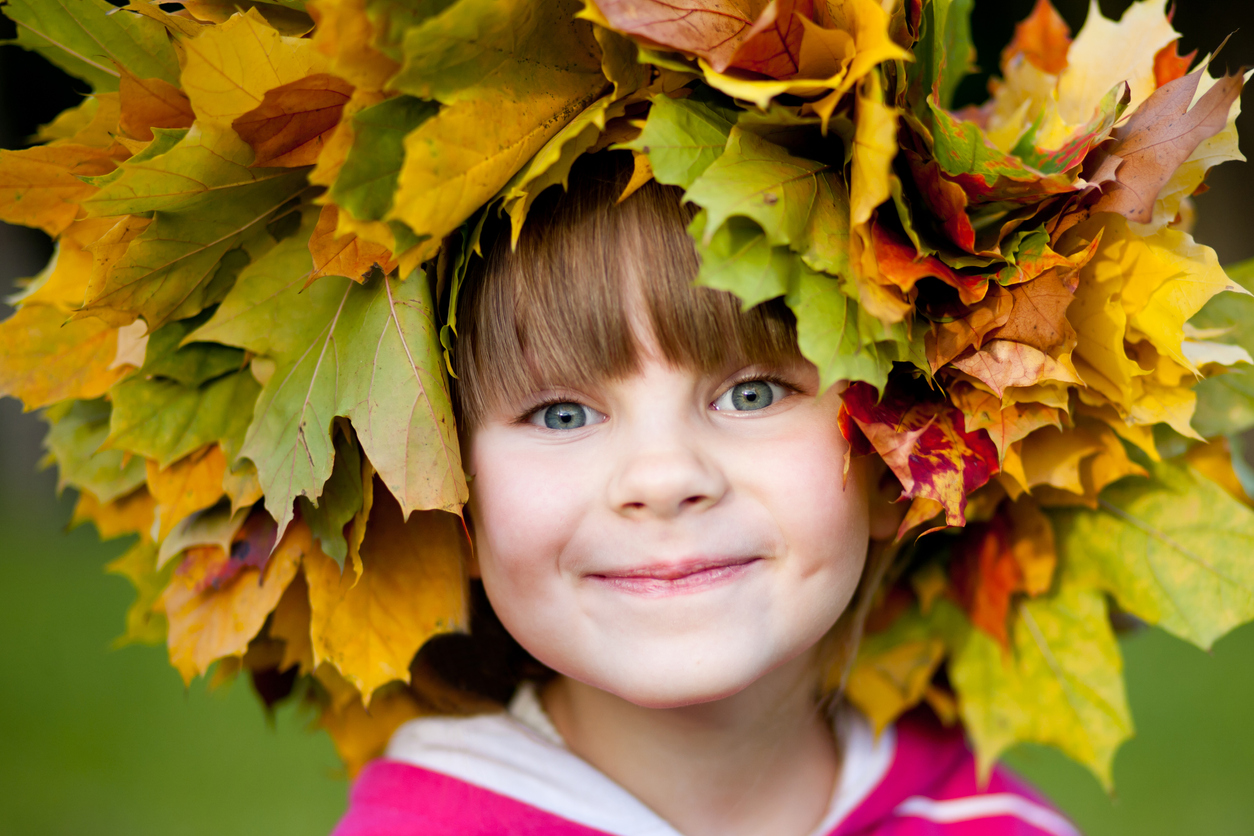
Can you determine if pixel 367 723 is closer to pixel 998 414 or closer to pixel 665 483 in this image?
pixel 665 483

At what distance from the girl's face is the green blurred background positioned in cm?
162

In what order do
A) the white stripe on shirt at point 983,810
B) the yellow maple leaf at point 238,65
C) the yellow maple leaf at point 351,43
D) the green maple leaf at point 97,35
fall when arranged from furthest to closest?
1. the white stripe on shirt at point 983,810
2. the green maple leaf at point 97,35
3. the yellow maple leaf at point 238,65
4. the yellow maple leaf at point 351,43

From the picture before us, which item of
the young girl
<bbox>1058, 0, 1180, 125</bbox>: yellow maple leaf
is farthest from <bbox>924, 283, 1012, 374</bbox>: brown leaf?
<bbox>1058, 0, 1180, 125</bbox>: yellow maple leaf

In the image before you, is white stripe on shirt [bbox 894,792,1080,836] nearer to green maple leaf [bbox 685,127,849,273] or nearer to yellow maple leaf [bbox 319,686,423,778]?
yellow maple leaf [bbox 319,686,423,778]

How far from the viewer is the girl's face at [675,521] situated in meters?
1.16

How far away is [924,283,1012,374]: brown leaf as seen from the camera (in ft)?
3.67

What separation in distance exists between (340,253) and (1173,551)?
3.70ft

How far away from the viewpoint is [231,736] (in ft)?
11.7

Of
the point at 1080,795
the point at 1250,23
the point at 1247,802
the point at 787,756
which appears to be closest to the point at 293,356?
the point at 787,756

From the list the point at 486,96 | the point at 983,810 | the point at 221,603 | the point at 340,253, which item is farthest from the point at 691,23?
the point at 983,810

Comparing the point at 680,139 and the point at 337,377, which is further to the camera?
the point at 337,377

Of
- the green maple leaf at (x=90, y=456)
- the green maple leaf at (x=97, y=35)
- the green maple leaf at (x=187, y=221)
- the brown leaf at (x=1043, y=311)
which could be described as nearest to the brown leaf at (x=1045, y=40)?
the brown leaf at (x=1043, y=311)

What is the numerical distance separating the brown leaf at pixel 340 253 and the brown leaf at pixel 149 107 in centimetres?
21

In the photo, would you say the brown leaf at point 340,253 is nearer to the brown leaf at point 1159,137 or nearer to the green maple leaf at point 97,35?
the green maple leaf at point 97,35
